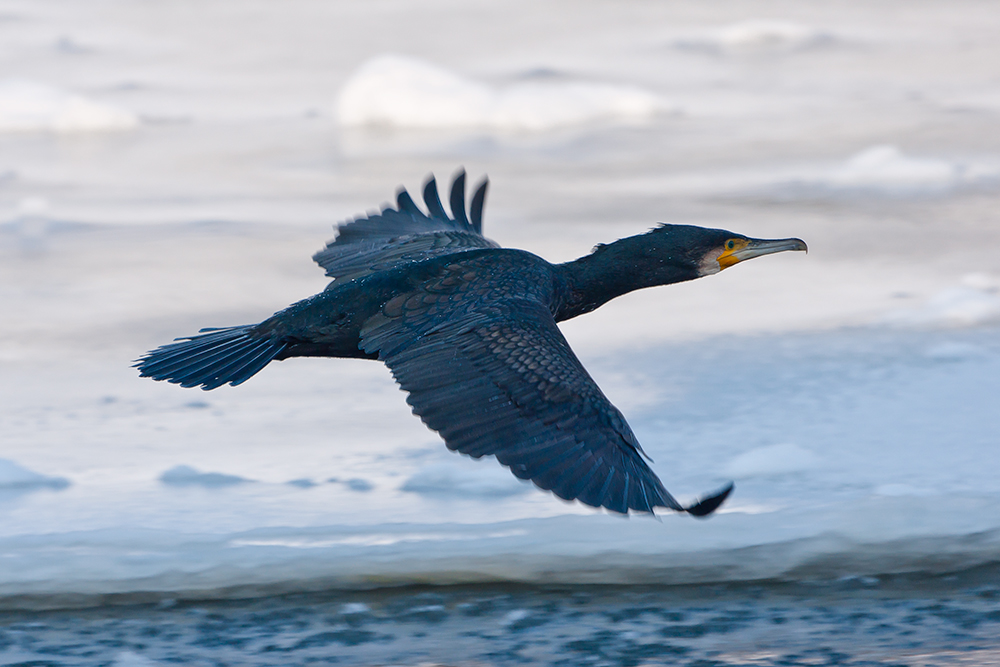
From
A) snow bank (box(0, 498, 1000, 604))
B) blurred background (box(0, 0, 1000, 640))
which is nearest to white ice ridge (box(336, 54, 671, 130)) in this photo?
blurred background (box(0, 0, 1000, 640))

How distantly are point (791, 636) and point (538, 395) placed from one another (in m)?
1.05

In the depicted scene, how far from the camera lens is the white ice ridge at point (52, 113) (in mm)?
9305

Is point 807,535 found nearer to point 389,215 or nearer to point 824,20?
point 389,215

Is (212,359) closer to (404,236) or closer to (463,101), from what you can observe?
(404,236)

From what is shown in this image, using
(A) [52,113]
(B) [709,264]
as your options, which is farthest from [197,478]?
(A) [52,113]

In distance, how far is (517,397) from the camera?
139 inches

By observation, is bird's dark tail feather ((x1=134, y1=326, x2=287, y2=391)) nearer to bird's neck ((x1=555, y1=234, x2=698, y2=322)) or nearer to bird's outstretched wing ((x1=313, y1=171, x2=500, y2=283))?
bird's outstretched wing ((x1=313, y1=171, x2=500, y2=283))

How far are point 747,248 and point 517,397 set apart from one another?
1.21 m

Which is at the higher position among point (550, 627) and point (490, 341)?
point (490, 341)

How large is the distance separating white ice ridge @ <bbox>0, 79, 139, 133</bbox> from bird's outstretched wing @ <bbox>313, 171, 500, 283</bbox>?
15.2ft

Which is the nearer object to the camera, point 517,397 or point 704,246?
point 517,397

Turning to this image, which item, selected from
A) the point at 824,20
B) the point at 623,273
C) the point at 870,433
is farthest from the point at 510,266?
the point at 824,20

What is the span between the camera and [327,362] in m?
5.73

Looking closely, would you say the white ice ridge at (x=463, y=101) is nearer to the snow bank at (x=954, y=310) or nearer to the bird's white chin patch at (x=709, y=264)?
the snow bank at (x=954, y=310)
